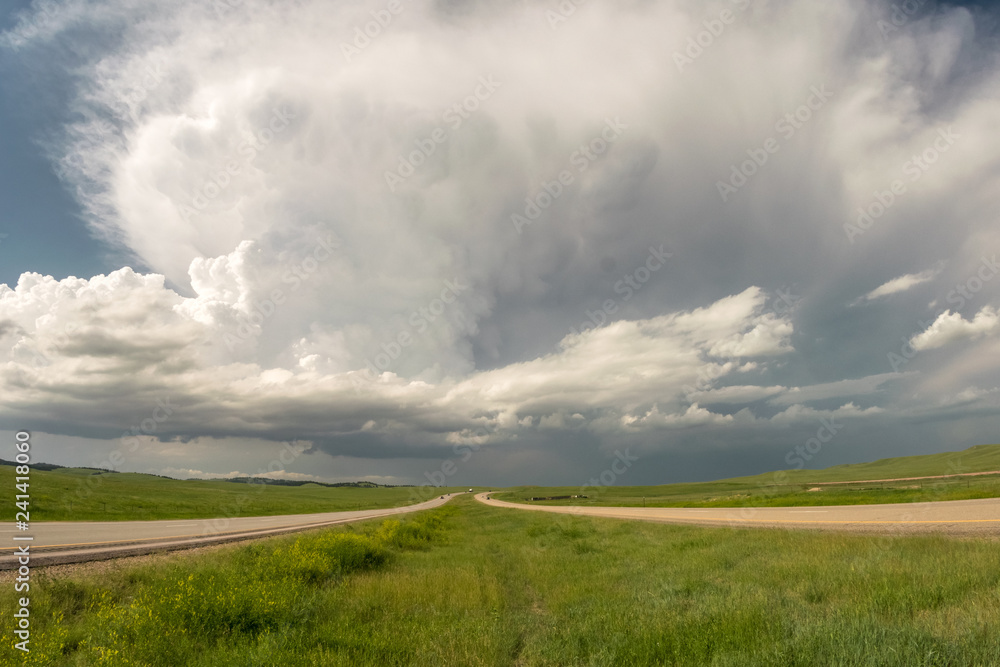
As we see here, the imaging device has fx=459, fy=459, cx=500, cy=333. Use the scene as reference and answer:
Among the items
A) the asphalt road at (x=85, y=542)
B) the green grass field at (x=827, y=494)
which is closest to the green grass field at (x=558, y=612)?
the asphalt road at (x=85, y=542)

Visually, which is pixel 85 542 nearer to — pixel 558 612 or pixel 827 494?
pixel 558 612

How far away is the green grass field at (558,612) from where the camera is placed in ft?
22.3

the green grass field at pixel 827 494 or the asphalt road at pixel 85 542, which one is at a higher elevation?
the asphalt road at pixel 85 542

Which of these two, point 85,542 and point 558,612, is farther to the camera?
point 85,542

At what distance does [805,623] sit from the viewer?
7.44 m

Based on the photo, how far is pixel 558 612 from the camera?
37.0ft

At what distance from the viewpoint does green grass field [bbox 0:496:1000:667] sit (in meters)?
6.80

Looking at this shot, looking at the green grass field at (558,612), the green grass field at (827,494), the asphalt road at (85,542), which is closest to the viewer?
the green grass field at (558,612)

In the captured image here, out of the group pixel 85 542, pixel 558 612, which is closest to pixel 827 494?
pixel 558 612

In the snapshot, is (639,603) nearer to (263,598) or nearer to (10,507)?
(263,598)

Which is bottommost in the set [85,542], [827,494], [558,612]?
[827,494]

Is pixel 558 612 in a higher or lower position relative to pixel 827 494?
higher

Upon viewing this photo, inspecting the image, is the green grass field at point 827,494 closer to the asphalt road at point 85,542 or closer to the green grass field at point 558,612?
the green grass field at point 558,612

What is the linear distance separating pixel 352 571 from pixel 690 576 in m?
11.7
